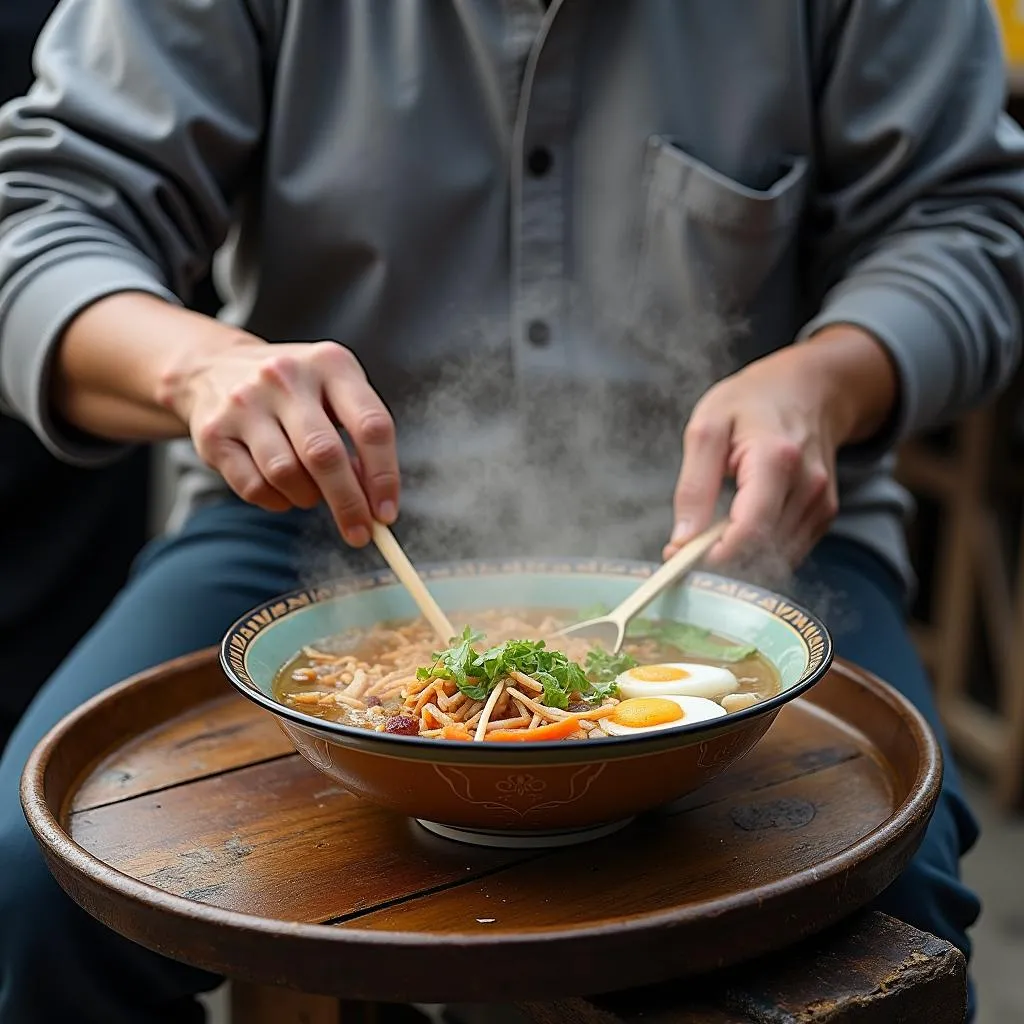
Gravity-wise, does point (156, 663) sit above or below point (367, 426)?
below

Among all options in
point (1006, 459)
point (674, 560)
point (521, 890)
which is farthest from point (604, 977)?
point (1006, 459)

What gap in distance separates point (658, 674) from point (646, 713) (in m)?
0.09

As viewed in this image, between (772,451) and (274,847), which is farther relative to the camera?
(772,451)

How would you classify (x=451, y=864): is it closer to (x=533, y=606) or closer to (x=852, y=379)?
(x=533, y=606)

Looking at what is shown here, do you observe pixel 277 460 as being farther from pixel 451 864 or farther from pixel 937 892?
pixel 937 892

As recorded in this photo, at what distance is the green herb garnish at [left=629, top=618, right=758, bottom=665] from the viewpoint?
127 centimetres

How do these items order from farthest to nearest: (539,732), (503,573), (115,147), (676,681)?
(115,147) → (503,573) → (676,681) → (539,732)

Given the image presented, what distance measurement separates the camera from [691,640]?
1307mm

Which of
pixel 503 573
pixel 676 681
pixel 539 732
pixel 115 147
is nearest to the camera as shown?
pixel 539 732

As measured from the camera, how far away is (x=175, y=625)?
152 centimetres


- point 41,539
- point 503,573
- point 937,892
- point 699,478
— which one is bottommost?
point 41,539

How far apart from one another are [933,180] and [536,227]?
0.55 m

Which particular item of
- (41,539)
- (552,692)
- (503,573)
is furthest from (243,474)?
(41,539)

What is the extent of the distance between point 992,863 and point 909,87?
6.35ft
